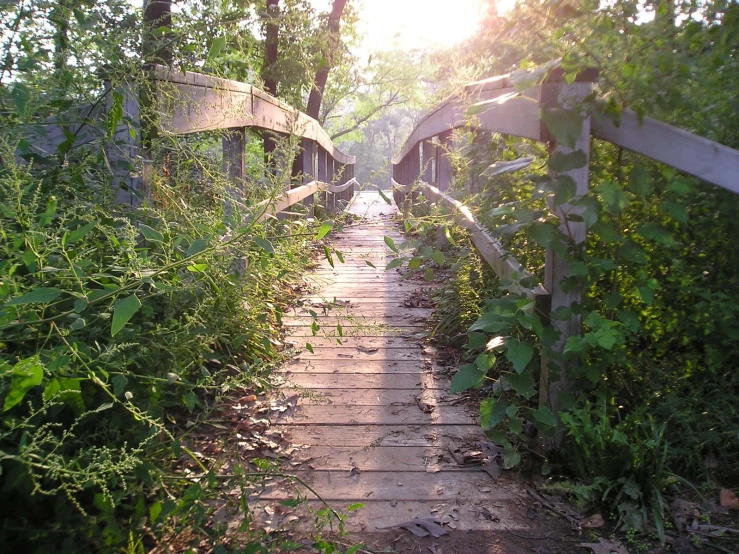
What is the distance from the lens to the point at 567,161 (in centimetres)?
219

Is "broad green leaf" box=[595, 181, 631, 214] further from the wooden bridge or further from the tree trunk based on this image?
the tree trunk

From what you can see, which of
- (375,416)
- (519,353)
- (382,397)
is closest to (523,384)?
(519,353)

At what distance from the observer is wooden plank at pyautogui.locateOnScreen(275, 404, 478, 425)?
3.03m

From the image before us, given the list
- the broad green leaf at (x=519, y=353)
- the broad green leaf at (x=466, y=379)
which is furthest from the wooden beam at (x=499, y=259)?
the broad green leaf at (x=466, y=379)

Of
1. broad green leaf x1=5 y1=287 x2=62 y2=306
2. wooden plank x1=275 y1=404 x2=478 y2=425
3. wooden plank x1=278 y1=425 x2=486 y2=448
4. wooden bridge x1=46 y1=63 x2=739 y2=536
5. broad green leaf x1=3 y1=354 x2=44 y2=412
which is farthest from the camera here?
wooden plank x1=275 y1=404 x2=478 y2=425

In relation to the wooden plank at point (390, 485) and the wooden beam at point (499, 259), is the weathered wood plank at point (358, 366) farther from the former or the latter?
the wooden plank at point (390, 485)

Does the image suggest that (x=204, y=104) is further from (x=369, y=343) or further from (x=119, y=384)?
(x=119, y=384)

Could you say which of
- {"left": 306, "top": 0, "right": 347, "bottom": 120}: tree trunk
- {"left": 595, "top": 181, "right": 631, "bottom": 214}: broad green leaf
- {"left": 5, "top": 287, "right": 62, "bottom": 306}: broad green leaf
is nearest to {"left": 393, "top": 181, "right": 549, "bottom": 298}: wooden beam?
{"left": 595, "top": 181, "right": 631, "bottom": 214}: broad green leaf

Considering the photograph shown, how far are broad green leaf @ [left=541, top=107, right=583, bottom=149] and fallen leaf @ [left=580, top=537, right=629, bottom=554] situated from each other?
1.31m

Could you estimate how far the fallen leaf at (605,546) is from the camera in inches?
79.9

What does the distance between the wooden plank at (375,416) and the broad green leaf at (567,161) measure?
4.49 ft

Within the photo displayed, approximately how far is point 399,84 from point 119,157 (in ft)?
88.1

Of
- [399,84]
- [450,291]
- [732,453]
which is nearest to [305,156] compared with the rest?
[450,291]

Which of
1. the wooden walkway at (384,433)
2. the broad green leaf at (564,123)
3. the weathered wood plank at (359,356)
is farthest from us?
the weathered wood plank at (359,356)
